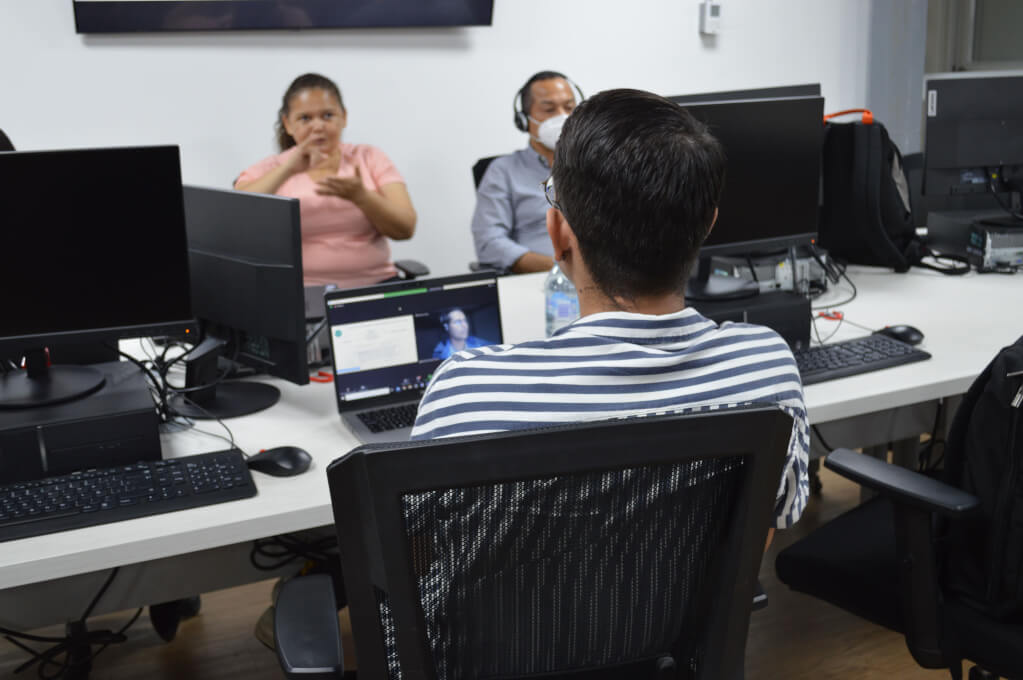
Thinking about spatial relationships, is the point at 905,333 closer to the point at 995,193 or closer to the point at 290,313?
the point at 995,193

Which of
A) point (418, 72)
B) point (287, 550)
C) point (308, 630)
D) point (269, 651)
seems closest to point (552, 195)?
point (308, 630)

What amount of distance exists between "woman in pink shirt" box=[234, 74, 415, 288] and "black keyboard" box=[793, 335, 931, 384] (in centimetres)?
160

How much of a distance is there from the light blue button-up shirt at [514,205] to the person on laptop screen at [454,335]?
1.40 metres

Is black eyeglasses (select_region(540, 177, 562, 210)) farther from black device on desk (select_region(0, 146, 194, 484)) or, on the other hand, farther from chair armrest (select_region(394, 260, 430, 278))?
chair armrest (select_region(394, 260, 430, 278))

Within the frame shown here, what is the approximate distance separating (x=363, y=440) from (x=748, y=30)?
3.62 meters

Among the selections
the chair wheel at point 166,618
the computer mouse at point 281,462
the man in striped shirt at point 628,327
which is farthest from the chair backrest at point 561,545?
the chair wheel at point 166,618

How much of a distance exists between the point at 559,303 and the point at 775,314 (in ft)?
1.45

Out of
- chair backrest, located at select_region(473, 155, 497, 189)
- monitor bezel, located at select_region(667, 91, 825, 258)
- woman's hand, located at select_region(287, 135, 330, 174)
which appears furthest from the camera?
chair backrest, located at select_region(473, 155, 497, 189)

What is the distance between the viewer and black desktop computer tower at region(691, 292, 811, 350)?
6.21 feet

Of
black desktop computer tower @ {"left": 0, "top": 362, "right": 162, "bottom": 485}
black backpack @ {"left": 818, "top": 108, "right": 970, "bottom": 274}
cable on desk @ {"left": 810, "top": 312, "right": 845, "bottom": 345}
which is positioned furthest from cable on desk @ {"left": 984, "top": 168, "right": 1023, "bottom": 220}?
black desktop computer tower @ {"left": 0, "top": 362, "right": 162, "bottom": 485}

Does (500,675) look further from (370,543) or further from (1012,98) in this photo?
(1012,98)

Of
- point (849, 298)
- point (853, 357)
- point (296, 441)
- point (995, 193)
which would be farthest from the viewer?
point (995, 193)

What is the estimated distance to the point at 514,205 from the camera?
10.5ft

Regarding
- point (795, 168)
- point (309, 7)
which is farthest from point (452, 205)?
point (795, 168)
